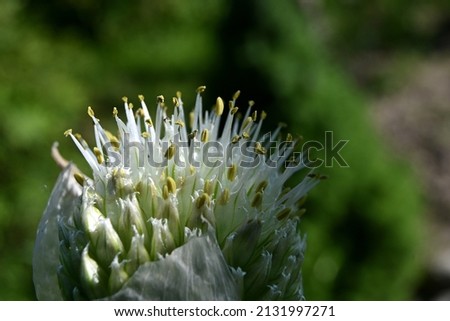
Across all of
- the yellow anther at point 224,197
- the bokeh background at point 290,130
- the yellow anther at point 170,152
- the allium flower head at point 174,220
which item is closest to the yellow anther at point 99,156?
the allium flower head at point 174,220

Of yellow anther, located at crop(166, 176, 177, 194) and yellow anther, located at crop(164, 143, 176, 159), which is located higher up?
yellow anther, located at crop(164, 143, 176, 159)

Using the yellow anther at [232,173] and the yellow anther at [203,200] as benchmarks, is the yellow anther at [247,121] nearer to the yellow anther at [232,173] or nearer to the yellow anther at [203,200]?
the yellow anther at [232,173]

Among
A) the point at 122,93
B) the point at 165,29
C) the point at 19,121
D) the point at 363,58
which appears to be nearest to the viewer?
the point at 19,121

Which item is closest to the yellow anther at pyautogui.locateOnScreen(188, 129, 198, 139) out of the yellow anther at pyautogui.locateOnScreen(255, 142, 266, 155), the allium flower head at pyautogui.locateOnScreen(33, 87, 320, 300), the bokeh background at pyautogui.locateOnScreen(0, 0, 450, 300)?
the allium flower head at pyautogui.locateOnScreen(33, 87, 320, 300)

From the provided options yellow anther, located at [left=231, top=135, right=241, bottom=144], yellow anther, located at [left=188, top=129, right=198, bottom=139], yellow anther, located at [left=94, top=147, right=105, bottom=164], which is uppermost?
yellow anther, located at [left=188, top=129, right=198, bottom=139]

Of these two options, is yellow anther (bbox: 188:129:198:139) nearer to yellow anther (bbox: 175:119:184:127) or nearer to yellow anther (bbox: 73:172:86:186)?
yellow anther (bbox: 175:119:184:127)

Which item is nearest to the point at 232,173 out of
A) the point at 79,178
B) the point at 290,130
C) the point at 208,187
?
the point at 208,187

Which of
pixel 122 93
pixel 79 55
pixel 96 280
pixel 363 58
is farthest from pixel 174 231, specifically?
pixel 363 58

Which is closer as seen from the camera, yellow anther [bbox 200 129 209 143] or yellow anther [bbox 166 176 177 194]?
yellow anther [bbox 166 176 177 194]
